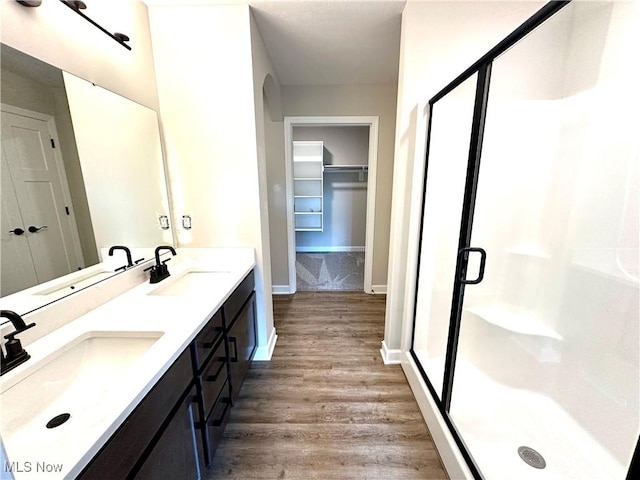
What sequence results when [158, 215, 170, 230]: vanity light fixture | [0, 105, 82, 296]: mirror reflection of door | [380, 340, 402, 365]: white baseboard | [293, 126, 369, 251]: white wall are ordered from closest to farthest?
[0, 105, 82, 296]: mirror reflection of door < [158, 215, 170, 230]: vanity light fixture < [380, 340, 402, 365]: white baseboard < [293, 126, 369, 251]: white wall

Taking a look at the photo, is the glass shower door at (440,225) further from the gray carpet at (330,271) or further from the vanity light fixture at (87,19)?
the vanity light fixture at (87,19)

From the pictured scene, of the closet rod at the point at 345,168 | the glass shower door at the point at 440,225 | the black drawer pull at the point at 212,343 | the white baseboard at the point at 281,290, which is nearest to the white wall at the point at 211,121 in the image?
the black drawer pull at the point at 212,343

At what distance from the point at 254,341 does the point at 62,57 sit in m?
1.96

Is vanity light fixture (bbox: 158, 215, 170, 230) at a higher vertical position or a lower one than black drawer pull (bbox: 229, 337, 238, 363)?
higher

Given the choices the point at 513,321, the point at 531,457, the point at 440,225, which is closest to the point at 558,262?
the point at 513,321

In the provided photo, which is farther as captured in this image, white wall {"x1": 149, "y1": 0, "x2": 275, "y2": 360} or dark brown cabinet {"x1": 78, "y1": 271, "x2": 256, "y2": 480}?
white wall {"x1": 149, "y1": 0, "x2": 275, "y2": 360}

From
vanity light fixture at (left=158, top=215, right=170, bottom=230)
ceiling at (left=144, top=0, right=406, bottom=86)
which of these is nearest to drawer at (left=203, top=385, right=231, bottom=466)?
vanity light fixture at (left=158, top=215, right=170, bottom=230)

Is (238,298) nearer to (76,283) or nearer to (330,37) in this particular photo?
(76,283)

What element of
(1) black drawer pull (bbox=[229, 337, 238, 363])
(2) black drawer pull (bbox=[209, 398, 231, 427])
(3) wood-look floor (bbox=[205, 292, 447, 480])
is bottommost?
(3) wood-look floor (bbox=[205, 292, 447, 480])

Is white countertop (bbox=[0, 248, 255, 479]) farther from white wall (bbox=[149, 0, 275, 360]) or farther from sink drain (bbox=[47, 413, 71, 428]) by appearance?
white wall (bbox=[149, 0, 275, 360])

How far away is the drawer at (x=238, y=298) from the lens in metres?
1.47

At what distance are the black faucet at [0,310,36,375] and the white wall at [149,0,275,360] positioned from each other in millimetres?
1176

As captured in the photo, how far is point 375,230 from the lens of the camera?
3271mm

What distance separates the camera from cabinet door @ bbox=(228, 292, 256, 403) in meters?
1.54
